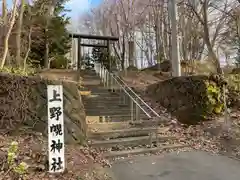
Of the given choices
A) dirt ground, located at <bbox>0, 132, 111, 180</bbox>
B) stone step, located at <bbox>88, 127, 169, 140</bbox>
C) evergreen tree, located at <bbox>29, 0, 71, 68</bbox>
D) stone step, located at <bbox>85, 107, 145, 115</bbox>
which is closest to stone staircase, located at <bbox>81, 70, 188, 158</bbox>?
stone step, located at <bbox>88, 127, 169, 140</bbox>

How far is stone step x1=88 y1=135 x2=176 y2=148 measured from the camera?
21.5 ft

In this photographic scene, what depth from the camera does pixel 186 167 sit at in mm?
5555

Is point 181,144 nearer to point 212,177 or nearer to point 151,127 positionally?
point 151,127

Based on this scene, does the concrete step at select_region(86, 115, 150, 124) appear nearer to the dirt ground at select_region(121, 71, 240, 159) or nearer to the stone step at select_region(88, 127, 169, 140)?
the dirt ground at select_region(121, 71, 240, 159)

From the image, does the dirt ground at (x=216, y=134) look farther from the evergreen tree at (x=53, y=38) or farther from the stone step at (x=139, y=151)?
the evergreen tree at (x=53, y=38)

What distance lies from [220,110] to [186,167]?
14.9 ft

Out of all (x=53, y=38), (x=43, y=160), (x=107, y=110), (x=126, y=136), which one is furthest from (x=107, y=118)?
(x=53, y=38)

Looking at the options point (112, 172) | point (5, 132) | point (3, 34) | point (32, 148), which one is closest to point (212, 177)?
point (112, 172)

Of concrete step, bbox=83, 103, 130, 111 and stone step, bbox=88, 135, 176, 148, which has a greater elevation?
concrete step, bbox=83, 103, 130, 111

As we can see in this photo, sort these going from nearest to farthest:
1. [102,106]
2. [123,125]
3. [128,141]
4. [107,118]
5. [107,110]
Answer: [128,141], [123,125], [107,118], [107,110], [102,106]

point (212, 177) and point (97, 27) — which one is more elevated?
point (97, 27)

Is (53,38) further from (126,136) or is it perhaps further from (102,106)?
(126,136)

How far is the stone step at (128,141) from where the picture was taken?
6.55m

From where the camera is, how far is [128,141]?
22.2 ft
